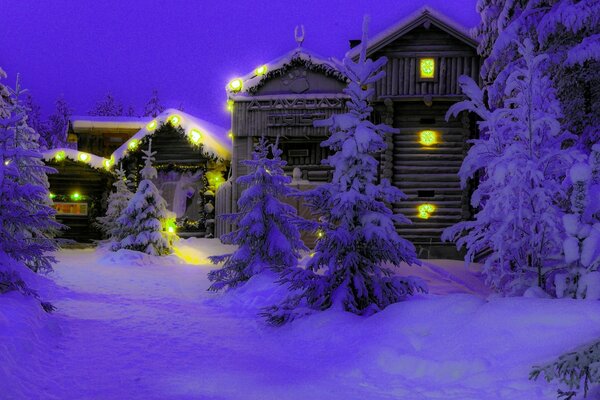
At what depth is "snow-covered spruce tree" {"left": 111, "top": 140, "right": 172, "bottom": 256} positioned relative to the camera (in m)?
22.4

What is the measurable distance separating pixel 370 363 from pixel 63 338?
4943 millimetres

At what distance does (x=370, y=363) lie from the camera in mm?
7191

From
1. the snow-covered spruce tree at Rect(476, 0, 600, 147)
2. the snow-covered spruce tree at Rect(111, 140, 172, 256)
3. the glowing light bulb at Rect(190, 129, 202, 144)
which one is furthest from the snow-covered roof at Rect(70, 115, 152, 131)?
the snow-covered spruce tree at Rect(476, 0, 600, 147)

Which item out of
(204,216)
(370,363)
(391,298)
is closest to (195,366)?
(370,363)

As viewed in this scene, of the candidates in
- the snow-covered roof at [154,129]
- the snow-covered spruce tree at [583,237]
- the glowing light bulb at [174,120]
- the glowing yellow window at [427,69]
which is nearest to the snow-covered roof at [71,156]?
the snow-covered roof at [154,129]

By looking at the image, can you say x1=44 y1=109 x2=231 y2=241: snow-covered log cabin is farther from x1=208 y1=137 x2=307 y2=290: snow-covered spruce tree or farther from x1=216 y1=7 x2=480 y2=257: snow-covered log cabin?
x1=208 y1=137 x2=307 y2=290: snow-covered spruce tree

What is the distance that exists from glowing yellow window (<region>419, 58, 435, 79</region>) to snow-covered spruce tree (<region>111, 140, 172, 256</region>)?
38.9 feet

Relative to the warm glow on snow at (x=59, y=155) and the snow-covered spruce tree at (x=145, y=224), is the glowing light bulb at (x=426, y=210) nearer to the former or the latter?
the snow-covered spruce tree at (x=145, y=224)

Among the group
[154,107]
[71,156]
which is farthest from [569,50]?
[154,107]

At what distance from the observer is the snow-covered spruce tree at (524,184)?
25.8ft

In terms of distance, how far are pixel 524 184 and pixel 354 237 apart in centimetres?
299

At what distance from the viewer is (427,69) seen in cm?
2342

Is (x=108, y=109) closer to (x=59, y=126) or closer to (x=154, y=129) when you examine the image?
(x=59, y=126)

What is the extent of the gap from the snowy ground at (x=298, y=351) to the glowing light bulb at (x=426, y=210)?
45.3 ft
